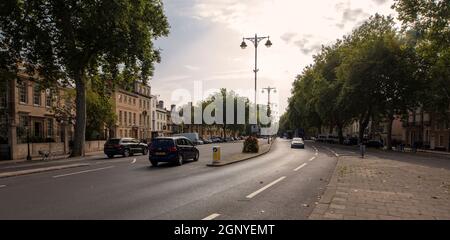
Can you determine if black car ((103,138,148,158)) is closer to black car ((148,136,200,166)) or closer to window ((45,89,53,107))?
black car ((148,136,200,166))

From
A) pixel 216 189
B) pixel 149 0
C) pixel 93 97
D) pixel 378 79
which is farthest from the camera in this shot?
pixel 378 79

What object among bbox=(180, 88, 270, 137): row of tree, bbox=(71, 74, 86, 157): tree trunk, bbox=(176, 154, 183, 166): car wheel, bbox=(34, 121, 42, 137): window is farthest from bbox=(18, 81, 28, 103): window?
bbox=(180, 88, 270, 137): row of tree

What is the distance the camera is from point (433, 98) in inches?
1721

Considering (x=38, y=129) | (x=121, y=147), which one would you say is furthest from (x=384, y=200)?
(x=38, y=129)

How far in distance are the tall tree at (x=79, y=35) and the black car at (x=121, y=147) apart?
13.7 ft

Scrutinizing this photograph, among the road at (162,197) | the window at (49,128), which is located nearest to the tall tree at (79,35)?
the window at (49,128)

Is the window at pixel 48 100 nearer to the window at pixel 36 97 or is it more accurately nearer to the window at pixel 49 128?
the window at pixel 36 97

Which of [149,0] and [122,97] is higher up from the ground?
[149,0]

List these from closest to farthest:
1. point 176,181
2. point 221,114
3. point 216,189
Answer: point 216,189, point 176,181, point 221,114

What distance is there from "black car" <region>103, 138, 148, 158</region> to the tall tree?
164 inches

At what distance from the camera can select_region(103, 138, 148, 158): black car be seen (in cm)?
3006
